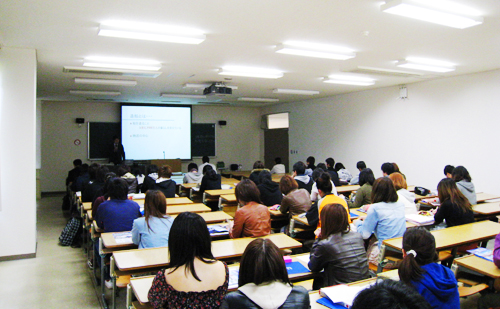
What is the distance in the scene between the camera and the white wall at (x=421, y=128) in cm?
684

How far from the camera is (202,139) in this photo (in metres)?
13.1

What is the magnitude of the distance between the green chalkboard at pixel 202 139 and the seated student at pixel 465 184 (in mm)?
9101

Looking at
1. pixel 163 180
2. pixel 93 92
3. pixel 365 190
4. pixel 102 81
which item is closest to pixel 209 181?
pixel 163 180

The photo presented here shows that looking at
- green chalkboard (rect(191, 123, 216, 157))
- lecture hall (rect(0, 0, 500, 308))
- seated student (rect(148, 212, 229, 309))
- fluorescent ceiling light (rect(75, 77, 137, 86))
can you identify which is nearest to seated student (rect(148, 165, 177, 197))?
lecture hall (rect(0, 0, 500, 308))

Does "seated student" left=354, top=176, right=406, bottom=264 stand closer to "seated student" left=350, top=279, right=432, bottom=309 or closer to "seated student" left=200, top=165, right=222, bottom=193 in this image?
"seated student" left=350, top=279, right=432, bottom=309

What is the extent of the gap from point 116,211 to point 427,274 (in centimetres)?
299

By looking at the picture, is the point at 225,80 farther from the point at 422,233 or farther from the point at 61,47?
the point at 422,233

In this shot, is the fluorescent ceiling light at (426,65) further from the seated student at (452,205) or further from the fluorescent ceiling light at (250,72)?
the seated student at (452,205)

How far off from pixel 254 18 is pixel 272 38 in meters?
0.82

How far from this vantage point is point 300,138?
469 inches

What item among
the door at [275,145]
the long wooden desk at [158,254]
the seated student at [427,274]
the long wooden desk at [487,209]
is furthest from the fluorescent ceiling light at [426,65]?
the door at [275,145]

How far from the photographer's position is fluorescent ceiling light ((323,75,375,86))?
298 inches

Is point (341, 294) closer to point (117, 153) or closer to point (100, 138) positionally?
point (117, 153)

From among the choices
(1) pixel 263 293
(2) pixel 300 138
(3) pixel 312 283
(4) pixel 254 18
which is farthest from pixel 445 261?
(2) pixel 300 138
